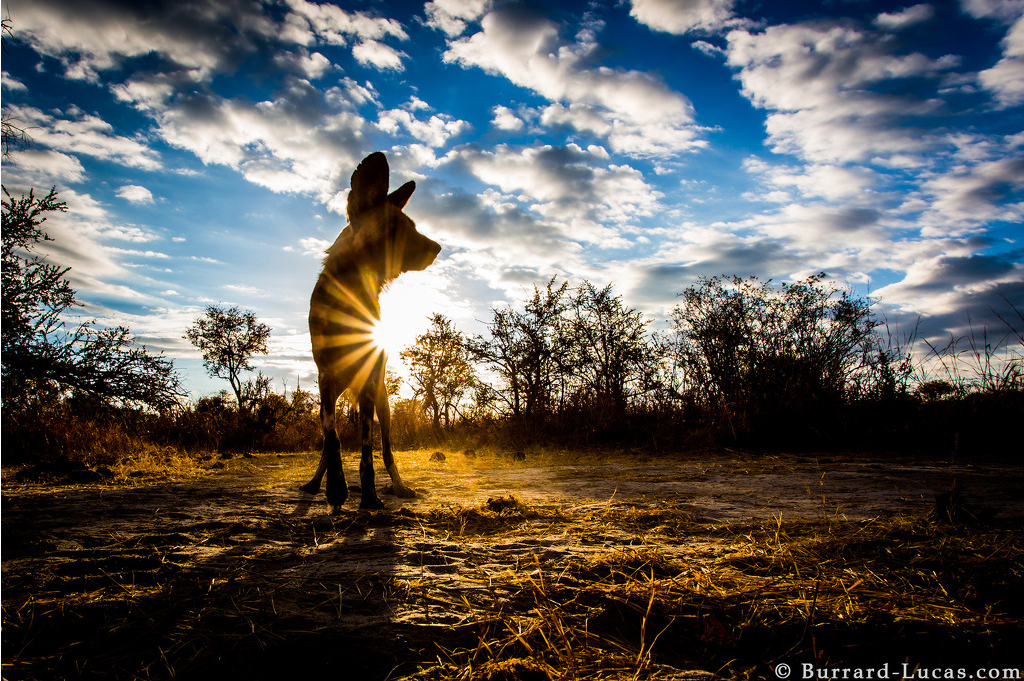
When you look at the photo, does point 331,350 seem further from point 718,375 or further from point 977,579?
point 718,375

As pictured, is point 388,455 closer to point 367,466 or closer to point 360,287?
point 367,466

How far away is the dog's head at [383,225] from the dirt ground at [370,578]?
6.20ft

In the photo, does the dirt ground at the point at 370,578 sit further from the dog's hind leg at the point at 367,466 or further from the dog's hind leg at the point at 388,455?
the dog's hind leg at the point at 388,455

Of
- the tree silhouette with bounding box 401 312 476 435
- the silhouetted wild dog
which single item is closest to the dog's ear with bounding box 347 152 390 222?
the silhouetted wild dog

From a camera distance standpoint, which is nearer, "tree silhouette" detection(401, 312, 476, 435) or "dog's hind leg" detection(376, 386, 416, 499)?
"dog's hind leg" detection(376, 386, 416, 499)

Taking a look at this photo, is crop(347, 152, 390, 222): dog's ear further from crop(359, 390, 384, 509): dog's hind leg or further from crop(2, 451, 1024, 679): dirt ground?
crop(2, 451, 1024, 679): dirt ground

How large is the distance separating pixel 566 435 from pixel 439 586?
11.1m

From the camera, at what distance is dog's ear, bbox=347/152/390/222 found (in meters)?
3.24

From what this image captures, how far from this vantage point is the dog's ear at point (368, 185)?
3240mm

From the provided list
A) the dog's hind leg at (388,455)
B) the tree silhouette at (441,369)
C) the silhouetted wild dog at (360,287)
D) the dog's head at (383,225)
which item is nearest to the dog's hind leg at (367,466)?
the silhouetted wild dog at (360,287)

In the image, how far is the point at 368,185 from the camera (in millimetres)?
3303

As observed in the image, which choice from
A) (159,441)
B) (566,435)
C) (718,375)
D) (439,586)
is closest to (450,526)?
(439,586)

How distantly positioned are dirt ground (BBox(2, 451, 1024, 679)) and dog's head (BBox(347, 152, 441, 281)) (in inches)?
74.4

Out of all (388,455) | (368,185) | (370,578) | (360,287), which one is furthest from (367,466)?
(368,185)
